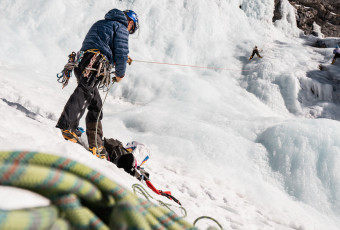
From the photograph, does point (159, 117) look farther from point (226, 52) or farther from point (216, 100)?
point (226, 52)

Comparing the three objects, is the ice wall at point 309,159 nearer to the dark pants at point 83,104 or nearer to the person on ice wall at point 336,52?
the dark pants at point 83,104

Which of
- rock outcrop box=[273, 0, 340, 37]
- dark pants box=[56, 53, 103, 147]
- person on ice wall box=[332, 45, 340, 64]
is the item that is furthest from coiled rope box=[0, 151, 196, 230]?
rock outcrop box=[273, 0, 340, 37]

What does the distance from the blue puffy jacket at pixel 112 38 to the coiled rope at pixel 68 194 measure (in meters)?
2.38

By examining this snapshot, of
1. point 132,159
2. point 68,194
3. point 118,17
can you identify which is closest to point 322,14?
point 118,17

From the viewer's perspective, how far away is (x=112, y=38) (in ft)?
9.81

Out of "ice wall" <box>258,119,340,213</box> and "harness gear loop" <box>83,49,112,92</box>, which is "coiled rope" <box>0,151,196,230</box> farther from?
"ice wall" <box>258,119,340,213</box>

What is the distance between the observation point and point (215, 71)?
37.2 ft

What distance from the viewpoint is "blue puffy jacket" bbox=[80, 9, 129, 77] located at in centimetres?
297

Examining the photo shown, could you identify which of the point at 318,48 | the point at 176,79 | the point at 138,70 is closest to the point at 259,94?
the point at 176,79

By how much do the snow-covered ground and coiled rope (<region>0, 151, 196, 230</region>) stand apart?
0.25ft

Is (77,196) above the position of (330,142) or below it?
above

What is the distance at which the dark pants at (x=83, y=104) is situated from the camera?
2.83 metres

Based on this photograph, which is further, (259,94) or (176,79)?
(259,94)

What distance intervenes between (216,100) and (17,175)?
290 inches
